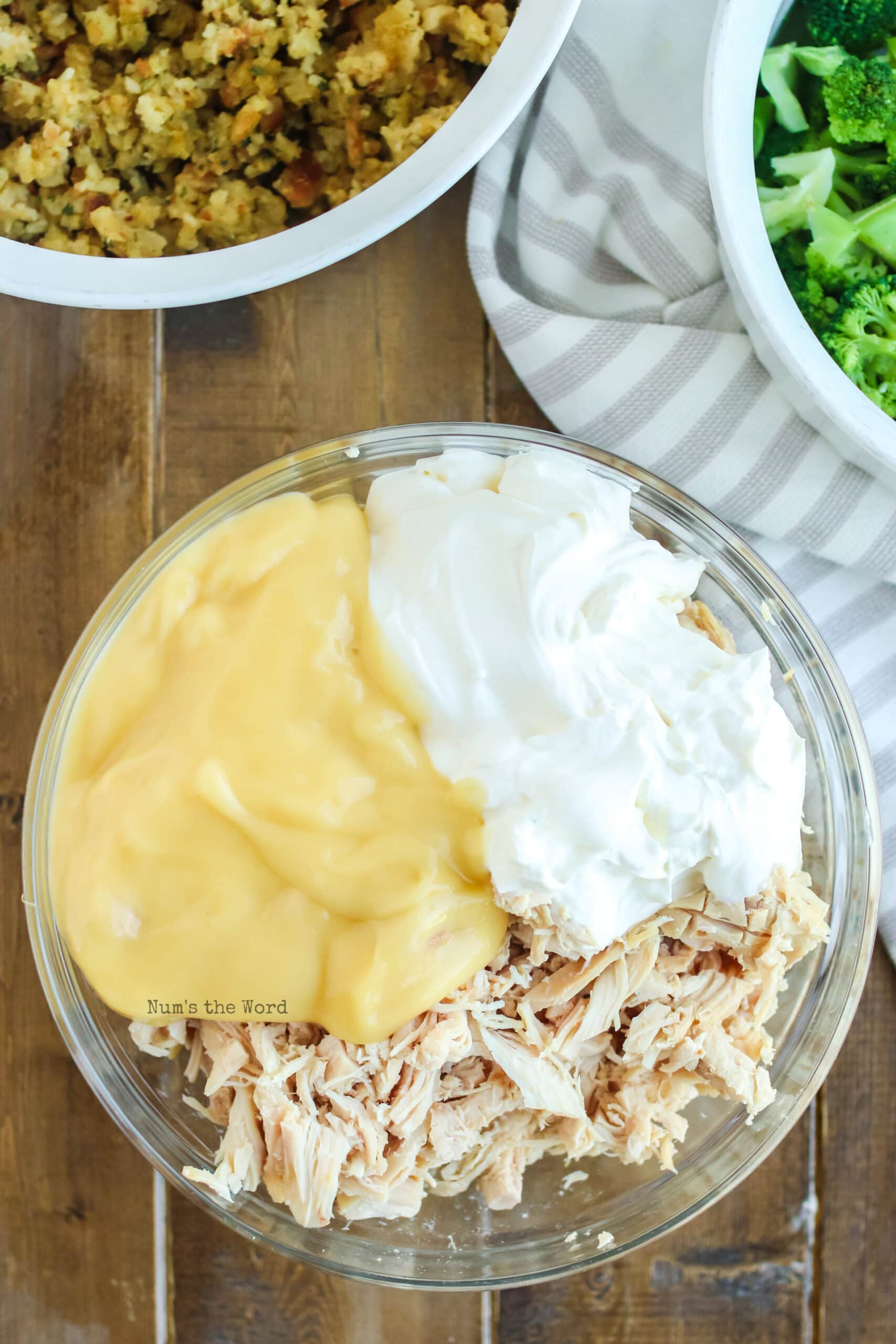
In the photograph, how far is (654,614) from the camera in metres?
1.24

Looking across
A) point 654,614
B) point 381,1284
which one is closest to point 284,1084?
point 381,1284

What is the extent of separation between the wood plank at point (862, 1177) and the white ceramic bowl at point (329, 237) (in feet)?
4.06

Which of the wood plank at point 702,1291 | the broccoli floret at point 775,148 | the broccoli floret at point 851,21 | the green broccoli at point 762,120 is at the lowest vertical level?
the wood plank at point 702,1291

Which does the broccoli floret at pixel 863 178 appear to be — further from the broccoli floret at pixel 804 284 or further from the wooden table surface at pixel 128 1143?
the wooden table surface at pixel 128 1143

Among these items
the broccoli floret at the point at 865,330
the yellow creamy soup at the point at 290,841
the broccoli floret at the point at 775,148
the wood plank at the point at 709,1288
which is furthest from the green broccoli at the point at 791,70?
the wood plank at the point at 709,1288

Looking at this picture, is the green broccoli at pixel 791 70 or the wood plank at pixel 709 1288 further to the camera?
the wood plank at pixel 709 1288

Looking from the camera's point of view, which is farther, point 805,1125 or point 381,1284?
point 805,1125

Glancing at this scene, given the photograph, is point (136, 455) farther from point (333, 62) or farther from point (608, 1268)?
point (608, 1268)

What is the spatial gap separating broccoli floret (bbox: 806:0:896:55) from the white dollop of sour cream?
74 centimetres

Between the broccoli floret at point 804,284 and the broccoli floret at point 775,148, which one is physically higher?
the broccoli floret at point 775,148

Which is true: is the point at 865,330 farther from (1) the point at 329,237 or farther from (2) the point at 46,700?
(2) the point at 46,700

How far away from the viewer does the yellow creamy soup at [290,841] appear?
1.16 m

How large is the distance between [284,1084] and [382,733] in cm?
43

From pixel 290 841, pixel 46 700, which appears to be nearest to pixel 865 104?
pixel 290 841
